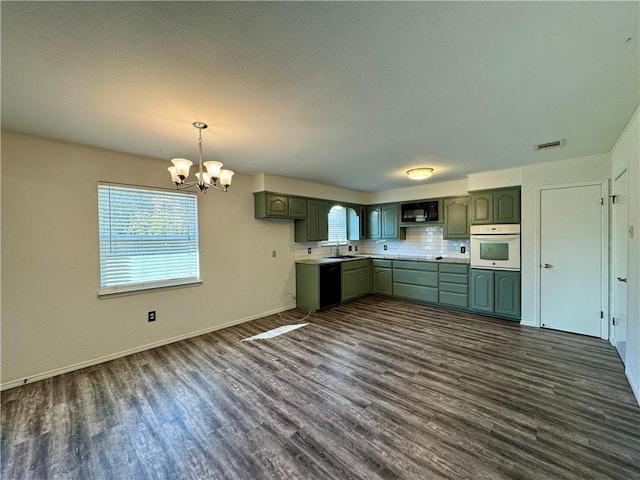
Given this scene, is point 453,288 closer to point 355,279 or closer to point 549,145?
point 355,279

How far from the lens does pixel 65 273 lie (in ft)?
9.23

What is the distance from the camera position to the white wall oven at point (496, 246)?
13.5ft

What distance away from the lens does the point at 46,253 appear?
107 inches

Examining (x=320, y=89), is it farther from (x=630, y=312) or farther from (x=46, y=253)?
(x=630, y=312)

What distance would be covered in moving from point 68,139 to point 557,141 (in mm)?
5207

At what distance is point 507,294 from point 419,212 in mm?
2114

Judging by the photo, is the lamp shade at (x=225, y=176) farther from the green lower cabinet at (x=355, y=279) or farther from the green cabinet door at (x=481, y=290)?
the green cabinet door at (x=481, y=290)

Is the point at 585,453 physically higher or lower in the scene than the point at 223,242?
lower

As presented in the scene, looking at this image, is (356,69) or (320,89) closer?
(356,69)

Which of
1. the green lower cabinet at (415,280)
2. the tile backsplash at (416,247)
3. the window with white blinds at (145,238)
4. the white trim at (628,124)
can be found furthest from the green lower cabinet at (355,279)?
the white trim at (628,124)

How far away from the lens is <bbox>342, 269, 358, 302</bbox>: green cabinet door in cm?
530

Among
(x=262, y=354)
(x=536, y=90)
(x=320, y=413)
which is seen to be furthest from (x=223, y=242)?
(x=536, y=90)

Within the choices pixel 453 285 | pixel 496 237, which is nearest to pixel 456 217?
pixel 496 237

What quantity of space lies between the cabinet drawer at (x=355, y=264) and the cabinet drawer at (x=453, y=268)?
1.52 m
